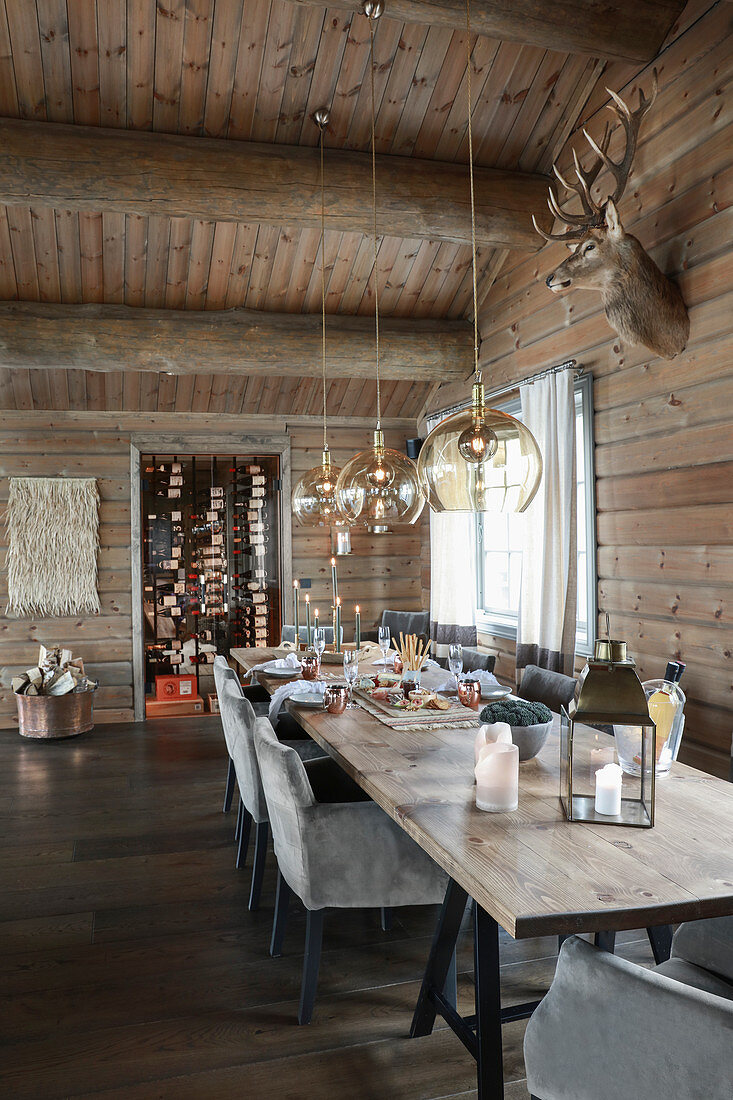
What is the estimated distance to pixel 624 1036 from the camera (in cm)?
125

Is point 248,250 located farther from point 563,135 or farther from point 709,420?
point 709,420

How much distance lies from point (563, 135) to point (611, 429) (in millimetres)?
1867

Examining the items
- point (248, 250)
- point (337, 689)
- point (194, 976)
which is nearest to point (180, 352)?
point (248, 250)

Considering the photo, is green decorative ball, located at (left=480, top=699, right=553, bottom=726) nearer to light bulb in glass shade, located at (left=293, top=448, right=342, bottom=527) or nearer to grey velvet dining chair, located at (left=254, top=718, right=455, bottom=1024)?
grey velvet dining chair, located at (left=254, top=718, right=455, bottom=1024)

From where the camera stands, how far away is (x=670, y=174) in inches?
146

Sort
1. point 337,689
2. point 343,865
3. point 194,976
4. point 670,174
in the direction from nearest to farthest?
1. point 343,865
2. point 194,976
3. point 337,689
4. point 670,174

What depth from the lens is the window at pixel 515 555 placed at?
4.43 meters

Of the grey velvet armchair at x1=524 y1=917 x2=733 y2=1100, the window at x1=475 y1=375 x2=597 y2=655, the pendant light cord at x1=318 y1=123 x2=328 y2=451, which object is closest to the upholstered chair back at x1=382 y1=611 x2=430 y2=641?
the window at x1=475 y1=375 x2=597 y2=655

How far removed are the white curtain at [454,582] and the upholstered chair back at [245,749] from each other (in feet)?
9.43

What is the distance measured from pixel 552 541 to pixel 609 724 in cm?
278

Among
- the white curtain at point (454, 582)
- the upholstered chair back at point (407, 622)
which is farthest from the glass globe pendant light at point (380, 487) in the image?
the upholstered chair back at point (407, 622)

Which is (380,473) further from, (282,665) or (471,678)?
(282,665)

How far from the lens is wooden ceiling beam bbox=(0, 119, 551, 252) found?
4.14 meters

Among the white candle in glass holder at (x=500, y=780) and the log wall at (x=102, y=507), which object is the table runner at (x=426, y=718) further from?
the log wall at (x=102, y=507)
